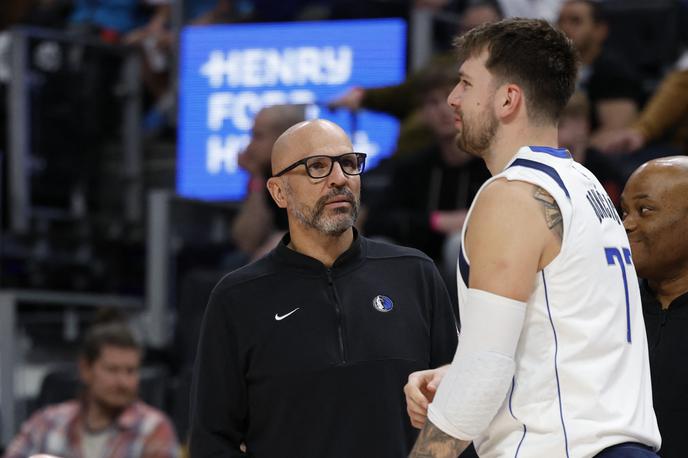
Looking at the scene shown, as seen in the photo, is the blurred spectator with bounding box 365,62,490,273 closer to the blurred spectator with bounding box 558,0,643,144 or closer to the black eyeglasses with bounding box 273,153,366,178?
the blurred spectator with bounding box 558,0,643,144

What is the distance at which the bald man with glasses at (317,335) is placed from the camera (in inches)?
153

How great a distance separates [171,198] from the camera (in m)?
9.08

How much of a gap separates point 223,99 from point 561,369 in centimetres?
677

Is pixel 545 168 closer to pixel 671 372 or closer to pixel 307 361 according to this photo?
pixel 671 372

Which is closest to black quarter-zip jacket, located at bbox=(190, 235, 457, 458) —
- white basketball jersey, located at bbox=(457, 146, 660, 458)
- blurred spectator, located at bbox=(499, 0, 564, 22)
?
white basketball jersey, located at bbox=(457, 146, 660, 458)

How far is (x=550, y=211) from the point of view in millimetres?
3070

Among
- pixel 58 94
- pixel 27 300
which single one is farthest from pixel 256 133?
pixel 58 94

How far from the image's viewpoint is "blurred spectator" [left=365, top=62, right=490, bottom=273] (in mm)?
7078

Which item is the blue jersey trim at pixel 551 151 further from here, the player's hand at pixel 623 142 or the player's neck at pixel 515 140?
the player's hand at pixel 623 142

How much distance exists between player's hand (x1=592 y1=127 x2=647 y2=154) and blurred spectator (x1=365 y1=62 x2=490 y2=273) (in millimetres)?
921

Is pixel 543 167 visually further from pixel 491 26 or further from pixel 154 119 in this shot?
pixel 154 119

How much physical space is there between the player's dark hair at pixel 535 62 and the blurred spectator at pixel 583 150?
3485 millimetres

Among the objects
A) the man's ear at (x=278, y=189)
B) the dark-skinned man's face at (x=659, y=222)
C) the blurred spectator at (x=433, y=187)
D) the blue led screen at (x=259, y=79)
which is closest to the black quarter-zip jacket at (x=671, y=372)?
the dark-skinned man's face at (x=659, y=222)

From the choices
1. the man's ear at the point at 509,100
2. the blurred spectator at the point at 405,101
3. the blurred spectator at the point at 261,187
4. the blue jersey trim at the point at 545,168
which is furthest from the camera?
the blurred spectator at the point at 405,101
